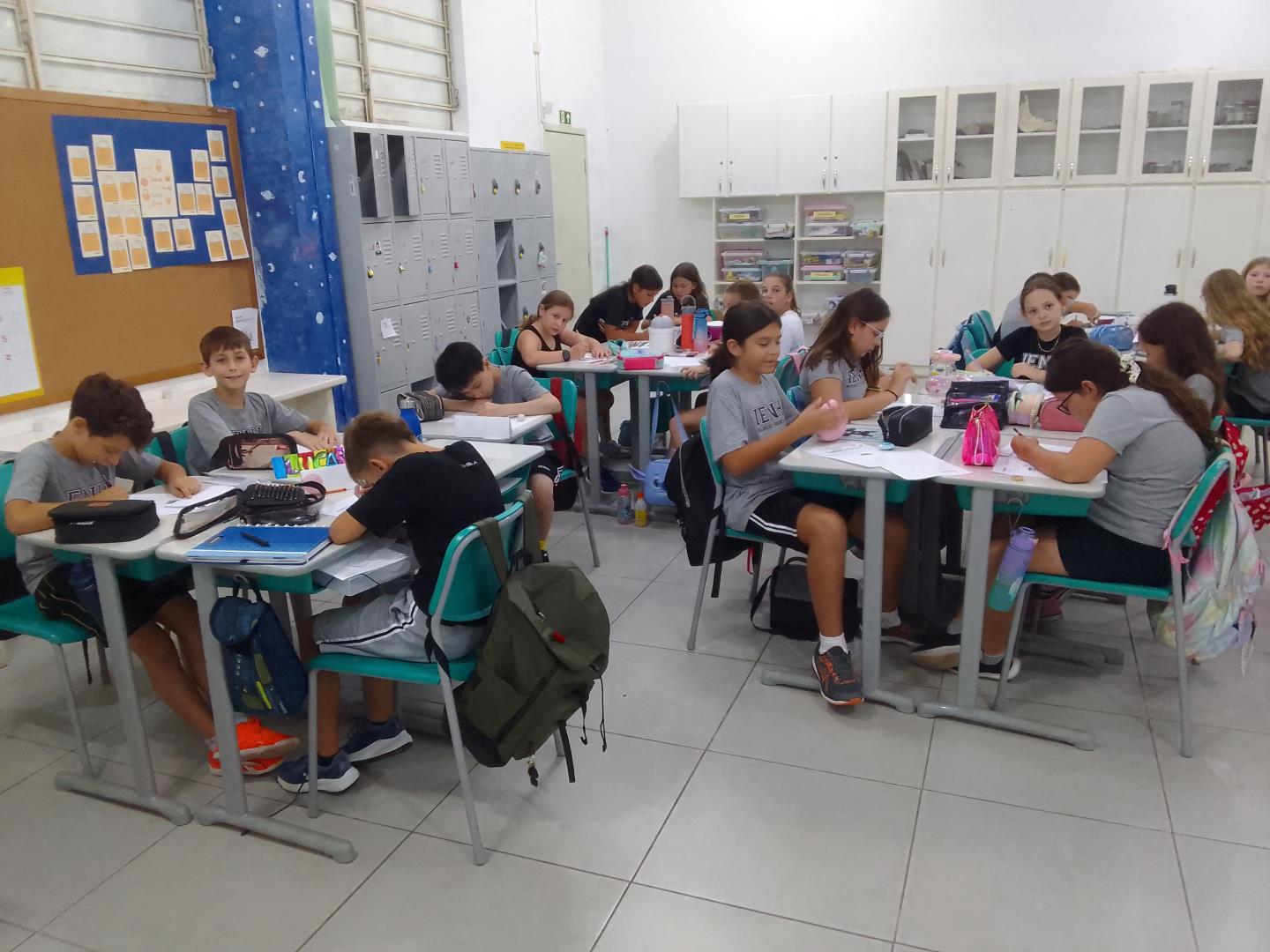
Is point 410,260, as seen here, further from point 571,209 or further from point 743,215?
point 743,215

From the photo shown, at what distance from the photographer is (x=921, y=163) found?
775 cm

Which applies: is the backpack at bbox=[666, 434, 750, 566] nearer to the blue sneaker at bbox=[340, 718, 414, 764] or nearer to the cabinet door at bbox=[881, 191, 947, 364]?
the blue sneaker at bbox=[340, 718, 414, 764]

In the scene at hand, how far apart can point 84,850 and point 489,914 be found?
1.08 meters

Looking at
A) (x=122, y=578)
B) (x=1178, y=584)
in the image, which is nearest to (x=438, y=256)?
(x=122, y=578)

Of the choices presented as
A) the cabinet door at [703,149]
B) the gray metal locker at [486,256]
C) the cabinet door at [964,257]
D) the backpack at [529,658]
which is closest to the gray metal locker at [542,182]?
the gray metal locker at [486,256]

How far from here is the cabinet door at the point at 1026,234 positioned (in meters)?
7.50

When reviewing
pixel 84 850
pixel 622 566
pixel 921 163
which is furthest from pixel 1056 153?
pixel 84 850

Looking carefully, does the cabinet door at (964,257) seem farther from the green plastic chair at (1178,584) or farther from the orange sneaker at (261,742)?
the orange sneaker at (261,742)

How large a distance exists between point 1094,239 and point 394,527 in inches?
273

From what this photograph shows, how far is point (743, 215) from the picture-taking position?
8.39 m

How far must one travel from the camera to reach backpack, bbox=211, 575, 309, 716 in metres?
2.24

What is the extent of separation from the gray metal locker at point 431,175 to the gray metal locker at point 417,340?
610mm

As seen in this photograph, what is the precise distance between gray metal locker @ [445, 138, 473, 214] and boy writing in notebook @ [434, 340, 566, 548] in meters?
2.71

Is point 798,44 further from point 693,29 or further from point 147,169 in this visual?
point 147,169
